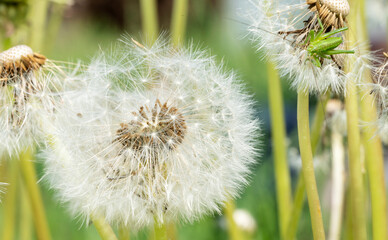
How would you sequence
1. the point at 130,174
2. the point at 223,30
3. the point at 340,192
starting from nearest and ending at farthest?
the point at 130,174
the point at 340,192
the point at 223,30

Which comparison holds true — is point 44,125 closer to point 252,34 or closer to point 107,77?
point 107,77

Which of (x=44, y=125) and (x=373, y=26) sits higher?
(x=373, y=26)

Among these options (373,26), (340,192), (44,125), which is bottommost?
(340,192)

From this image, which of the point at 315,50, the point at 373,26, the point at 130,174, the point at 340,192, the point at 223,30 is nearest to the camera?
the point at 315,50

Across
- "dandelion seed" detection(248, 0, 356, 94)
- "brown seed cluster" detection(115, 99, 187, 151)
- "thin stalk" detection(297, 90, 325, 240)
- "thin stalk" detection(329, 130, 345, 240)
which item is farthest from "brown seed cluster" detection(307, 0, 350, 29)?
"thin stalk" detection(329, 130, 345, 240)

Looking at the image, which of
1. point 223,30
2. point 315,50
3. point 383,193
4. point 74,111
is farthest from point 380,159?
point 223,30

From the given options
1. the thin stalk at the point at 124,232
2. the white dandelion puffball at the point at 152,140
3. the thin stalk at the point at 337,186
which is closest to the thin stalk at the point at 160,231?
the white dandelion puffball at the point at 152,140

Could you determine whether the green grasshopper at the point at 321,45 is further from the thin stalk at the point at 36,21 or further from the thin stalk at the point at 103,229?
the thin stalk at the point at 36,21

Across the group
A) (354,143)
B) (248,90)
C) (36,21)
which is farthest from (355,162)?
(36,21)

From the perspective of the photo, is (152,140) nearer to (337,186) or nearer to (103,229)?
(103,229)
